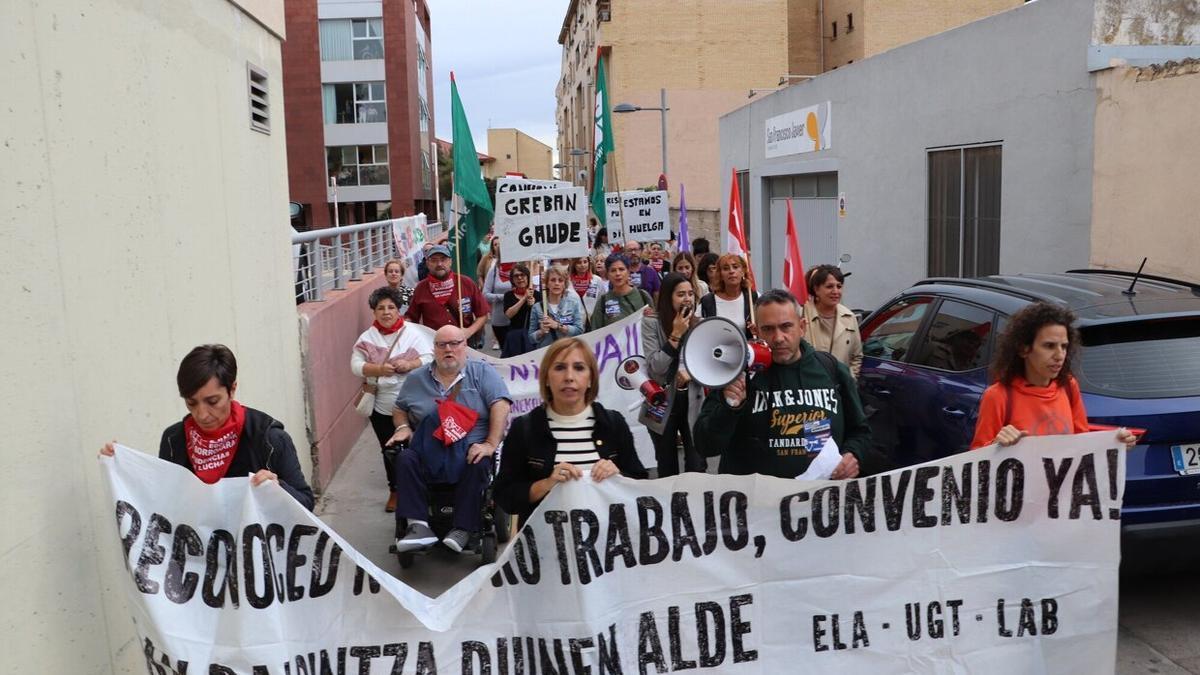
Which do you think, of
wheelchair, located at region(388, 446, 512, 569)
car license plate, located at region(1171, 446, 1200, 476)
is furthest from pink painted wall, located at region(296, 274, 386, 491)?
car license plate, located at region(1171, 446, 1200, 476)

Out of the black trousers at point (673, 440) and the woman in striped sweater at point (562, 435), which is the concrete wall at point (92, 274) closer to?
the woman in striped sweater at point (562, 435)

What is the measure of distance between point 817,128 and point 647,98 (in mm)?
26465

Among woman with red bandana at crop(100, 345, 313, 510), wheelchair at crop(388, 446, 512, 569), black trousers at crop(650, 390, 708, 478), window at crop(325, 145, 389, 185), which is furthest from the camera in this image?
window at crop(325, 145, 389, 185)

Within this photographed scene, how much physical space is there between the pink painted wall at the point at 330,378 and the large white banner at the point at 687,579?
5.02 metres

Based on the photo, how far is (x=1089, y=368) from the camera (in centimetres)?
541

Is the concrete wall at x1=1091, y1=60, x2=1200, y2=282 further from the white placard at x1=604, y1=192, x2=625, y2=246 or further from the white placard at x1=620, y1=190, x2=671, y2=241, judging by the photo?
the white placard at x1=604, y1=192, x2=625, y2=246

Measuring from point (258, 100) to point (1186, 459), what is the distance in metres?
6.42

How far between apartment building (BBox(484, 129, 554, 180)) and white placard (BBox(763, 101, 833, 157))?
11405 cm

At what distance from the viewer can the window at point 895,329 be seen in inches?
281

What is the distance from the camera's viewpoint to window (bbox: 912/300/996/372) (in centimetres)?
615

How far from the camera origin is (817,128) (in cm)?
1988

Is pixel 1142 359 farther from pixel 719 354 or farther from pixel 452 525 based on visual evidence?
pixel 452 525

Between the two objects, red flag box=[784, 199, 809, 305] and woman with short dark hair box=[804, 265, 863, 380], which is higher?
red flag box=[784, 199, 809, 305]

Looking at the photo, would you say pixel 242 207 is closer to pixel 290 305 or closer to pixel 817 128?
pixel 290 305
